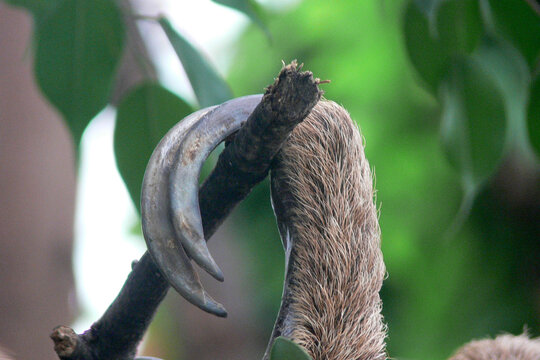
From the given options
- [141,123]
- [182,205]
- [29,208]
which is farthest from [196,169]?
[29,208]

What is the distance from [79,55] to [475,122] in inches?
13.9

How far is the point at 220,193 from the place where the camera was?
1.09ft

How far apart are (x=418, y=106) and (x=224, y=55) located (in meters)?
0.57

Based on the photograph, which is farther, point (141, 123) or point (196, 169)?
point (141, 123)

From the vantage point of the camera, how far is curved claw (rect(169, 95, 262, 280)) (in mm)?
268

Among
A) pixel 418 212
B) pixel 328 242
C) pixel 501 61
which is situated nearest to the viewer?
pixel 328 242

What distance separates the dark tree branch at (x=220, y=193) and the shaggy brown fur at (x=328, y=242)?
0.15 ft

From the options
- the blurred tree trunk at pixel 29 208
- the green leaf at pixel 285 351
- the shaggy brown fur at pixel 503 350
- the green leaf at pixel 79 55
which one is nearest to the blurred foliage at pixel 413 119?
the green leaf at pixel 79 55

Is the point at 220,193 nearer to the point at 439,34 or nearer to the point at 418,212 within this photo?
the point at 439,34

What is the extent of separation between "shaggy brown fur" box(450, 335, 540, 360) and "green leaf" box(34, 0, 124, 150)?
35cm

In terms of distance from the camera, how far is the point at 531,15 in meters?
0.52

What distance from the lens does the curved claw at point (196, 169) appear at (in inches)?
10.6

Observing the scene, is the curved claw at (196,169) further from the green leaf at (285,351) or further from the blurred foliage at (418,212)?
the blurred foliage at (418,212)

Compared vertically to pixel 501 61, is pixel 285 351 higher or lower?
lower
